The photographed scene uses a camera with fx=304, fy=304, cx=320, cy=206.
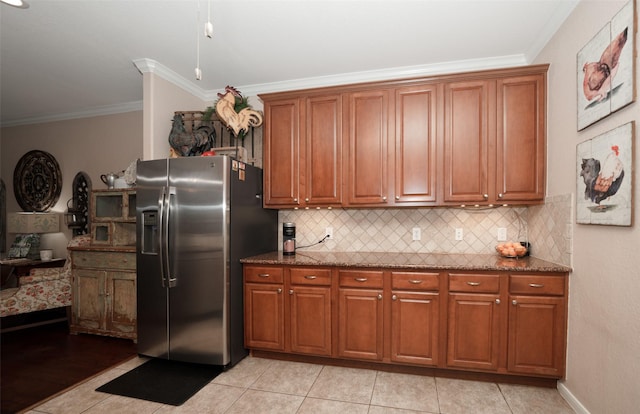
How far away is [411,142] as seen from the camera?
275cm

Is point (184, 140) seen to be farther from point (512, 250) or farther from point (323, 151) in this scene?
point (512, 250)

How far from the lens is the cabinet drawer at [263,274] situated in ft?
8.91

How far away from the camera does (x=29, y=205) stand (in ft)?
15.7

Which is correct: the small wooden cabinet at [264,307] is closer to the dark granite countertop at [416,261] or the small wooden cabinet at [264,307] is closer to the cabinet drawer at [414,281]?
the dark granite countertop at [416,261]

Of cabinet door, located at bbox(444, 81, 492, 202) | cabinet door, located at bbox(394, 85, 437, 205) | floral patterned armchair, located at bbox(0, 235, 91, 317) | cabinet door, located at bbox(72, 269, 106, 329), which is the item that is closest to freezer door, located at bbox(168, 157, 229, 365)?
cabinet door, located at bbox(72, 269, 106, 329)

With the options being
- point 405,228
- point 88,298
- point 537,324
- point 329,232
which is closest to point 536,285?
point 537,324

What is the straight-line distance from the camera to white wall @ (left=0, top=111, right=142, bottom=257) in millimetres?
4277

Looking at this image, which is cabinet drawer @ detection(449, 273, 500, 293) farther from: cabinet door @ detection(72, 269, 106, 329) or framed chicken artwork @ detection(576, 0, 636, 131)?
cabinet door @ detection(72, 269, 106, 329)

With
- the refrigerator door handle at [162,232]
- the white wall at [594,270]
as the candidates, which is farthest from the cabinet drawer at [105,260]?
the white wall at [594,270]

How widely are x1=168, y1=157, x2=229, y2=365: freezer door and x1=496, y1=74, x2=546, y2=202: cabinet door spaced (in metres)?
2.33

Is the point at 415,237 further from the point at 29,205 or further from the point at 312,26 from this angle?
the point at 29,205

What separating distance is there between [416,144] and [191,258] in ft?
7.24

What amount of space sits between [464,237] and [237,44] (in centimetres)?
275

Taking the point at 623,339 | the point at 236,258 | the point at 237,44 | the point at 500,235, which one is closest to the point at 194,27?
the point at 237,44
